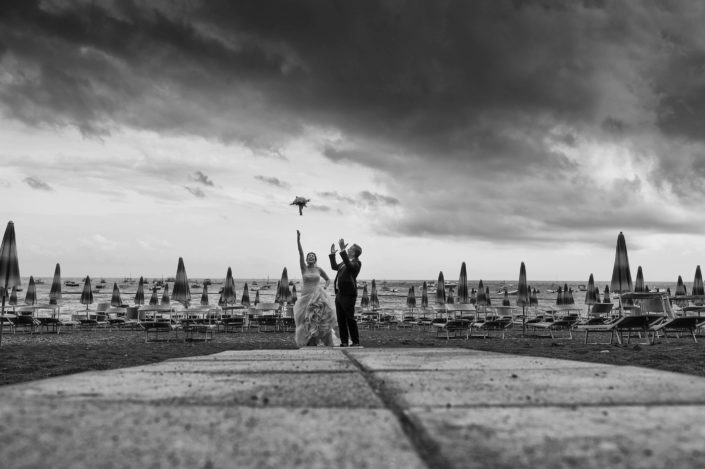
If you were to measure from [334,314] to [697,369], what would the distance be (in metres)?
5.15

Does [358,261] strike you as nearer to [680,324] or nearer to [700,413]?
[700,413]

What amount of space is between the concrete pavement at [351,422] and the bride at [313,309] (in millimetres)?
6317

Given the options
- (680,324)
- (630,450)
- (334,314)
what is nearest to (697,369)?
(680,324)

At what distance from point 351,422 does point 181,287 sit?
19.8 metres

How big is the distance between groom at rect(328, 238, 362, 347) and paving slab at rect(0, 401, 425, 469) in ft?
20.0

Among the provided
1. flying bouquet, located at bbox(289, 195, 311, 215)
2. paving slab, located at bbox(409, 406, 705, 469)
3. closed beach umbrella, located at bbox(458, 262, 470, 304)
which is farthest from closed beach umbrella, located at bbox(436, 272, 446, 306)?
paving slab, located at bbox(409, 406, 705, 469)

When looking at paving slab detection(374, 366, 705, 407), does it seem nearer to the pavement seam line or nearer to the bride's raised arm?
the pavement seam line

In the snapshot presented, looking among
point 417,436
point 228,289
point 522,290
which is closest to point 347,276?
point 417,436

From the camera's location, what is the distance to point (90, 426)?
1191mm

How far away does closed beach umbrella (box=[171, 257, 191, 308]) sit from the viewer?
64.4 feet

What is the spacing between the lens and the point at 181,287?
1991 cm

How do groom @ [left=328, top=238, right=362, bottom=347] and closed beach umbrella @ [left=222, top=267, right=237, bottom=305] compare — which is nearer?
groom @ [left=328, top=238, right=362, bottom=347]

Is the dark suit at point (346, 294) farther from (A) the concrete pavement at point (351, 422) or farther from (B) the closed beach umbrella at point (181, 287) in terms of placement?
(B) the closed beach umbrella at point (181, 287)

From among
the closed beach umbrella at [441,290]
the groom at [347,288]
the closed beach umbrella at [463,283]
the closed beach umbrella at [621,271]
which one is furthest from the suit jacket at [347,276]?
the closed beach umbrella at [441,290]
